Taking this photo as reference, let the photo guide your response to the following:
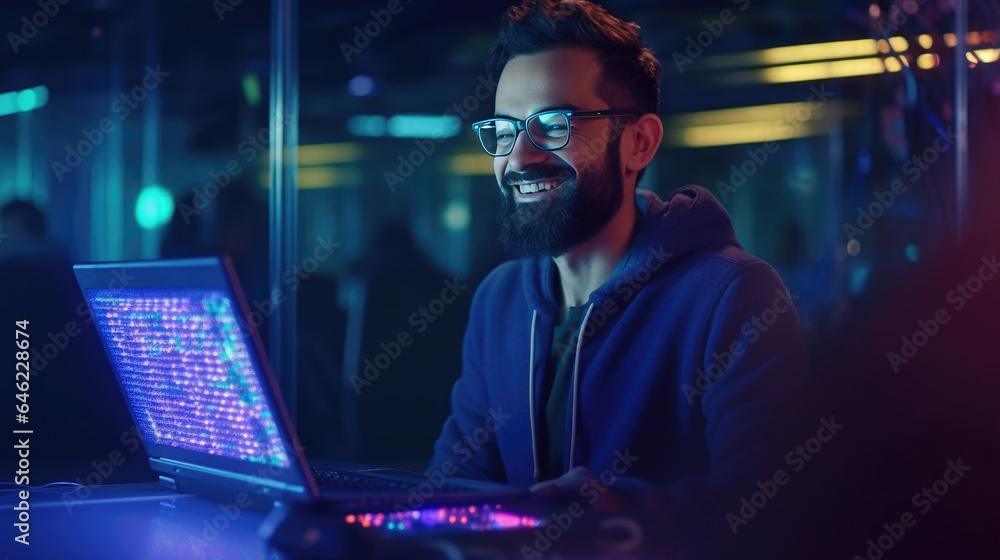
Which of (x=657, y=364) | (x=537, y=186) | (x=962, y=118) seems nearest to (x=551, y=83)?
(x=537, y=186)

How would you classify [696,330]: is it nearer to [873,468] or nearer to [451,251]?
[873,468]

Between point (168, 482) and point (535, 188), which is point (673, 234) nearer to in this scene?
point (535, 188)

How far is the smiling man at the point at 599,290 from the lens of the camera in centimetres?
147

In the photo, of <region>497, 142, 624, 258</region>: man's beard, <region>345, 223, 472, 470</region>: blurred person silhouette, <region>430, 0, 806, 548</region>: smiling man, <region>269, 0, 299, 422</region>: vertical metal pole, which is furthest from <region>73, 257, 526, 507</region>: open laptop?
<region>345, 223, 472, 470</region>: blurred person silhouette

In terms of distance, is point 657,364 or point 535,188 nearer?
point 657,364

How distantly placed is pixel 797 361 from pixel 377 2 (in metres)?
4.07

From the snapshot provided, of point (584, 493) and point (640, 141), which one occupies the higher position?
point (640, 141)

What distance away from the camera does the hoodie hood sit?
5.12 ft

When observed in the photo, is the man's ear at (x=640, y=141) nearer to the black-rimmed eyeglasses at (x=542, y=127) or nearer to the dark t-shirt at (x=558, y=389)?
the black-rimmed eyeglasses at (x=542, y=127)

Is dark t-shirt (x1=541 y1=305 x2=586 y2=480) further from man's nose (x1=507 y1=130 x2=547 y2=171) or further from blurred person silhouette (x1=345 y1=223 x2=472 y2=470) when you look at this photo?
blurred person silhouette (x1=345 y1=223 x2=472 y2=470)

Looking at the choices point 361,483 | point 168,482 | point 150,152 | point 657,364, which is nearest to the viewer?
point 361,483

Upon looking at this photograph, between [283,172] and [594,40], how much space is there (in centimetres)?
165

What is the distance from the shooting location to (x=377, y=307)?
14.2 feet

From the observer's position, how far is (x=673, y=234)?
5.17 ft
